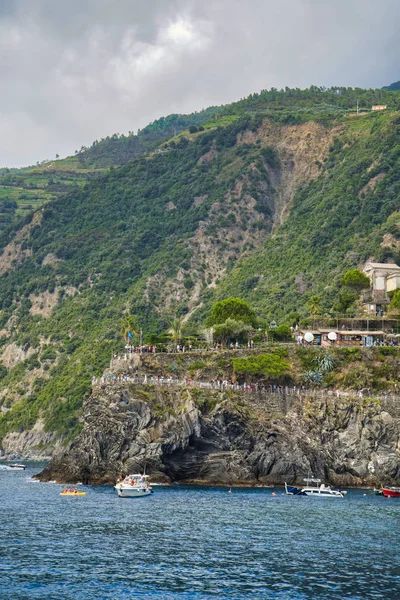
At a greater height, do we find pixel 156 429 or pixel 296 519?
pixel 156 429

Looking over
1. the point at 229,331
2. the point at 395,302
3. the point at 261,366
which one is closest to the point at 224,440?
the point at 261,366

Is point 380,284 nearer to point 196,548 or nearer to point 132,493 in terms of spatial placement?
point 132,493

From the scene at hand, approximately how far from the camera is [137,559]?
61719 mm

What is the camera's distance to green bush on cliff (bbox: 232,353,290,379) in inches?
5037

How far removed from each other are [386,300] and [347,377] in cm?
3004

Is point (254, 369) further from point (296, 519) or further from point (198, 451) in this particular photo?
point (296, 519)

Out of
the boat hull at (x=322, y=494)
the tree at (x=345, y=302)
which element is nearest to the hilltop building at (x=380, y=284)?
the tree at (x=345, y=302)

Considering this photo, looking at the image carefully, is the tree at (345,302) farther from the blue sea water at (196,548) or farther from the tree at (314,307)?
the blue sea water at (196,548)

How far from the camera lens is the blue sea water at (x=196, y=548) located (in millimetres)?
54344

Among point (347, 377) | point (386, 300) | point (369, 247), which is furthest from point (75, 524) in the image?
point (369, 247)

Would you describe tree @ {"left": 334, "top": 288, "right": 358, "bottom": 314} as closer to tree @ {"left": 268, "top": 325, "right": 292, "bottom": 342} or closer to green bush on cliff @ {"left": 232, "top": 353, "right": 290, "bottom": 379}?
tree @ {"left": 268, "top": 325, "right": 292, "bottom": 342}

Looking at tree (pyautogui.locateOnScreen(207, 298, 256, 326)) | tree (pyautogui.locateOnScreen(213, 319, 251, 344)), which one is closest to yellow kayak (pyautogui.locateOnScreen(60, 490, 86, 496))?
tree (pyautogui.locateOnScreen(213, 319, 251, 344))

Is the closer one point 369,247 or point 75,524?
point 75,524

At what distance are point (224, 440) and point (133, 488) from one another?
62.9 feet
